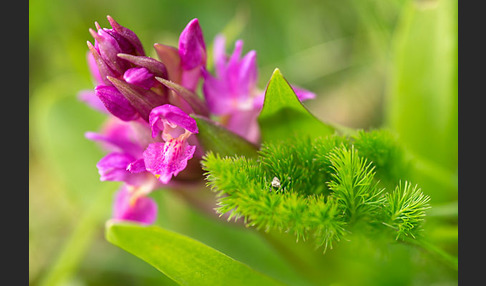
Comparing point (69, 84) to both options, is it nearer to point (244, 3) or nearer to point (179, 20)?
point (179, 20)

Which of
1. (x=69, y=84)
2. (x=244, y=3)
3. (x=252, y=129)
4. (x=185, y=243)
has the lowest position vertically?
(x=185, y=243)

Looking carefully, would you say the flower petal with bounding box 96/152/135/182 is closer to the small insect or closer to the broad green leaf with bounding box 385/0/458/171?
the small insect

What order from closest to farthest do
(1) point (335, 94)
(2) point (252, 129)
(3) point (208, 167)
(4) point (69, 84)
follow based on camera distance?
(3) point (208, 167)
(2) point (252, 129)
(4) point (69, 84)
(1) point (335, 94)

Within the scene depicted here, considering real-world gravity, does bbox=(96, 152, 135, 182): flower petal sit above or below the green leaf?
above

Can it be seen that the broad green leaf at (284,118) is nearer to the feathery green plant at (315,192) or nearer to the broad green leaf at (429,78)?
the feathery green plant at (315,192)

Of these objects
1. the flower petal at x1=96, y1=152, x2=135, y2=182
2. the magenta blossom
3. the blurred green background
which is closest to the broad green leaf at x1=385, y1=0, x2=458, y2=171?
the blurred green background

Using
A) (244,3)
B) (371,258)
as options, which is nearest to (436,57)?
(371,258)
